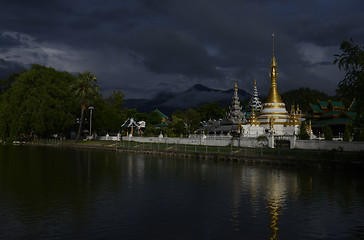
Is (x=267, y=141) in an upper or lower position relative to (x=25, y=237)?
upper

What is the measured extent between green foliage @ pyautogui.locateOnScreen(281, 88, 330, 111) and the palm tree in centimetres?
4019

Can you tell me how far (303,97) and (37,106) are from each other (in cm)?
6855

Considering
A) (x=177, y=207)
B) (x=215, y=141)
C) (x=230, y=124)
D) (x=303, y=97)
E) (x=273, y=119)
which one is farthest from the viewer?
(x=303, y=97)

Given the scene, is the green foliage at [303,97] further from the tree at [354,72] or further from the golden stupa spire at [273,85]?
the tree at [354,72]

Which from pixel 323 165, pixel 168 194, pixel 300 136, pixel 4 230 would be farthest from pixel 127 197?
pixel 300 136

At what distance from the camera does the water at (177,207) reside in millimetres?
11508

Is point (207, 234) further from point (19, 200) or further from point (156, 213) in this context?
point (19, 200)

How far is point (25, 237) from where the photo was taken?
10.7 meters

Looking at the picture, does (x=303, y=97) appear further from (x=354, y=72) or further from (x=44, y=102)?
(x=354, y=72)

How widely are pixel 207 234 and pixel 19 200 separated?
8.61m

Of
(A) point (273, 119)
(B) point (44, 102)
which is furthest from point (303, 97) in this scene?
(B) point (44, 102)

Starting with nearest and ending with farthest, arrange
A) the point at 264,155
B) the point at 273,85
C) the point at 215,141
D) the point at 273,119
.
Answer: the point at 264,155
the point at 215,141
the point at 273,119
the point at 273,85

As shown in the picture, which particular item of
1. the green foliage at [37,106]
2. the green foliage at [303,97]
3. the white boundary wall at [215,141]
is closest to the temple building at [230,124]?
the green foliage at [303,97]

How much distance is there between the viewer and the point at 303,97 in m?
103
